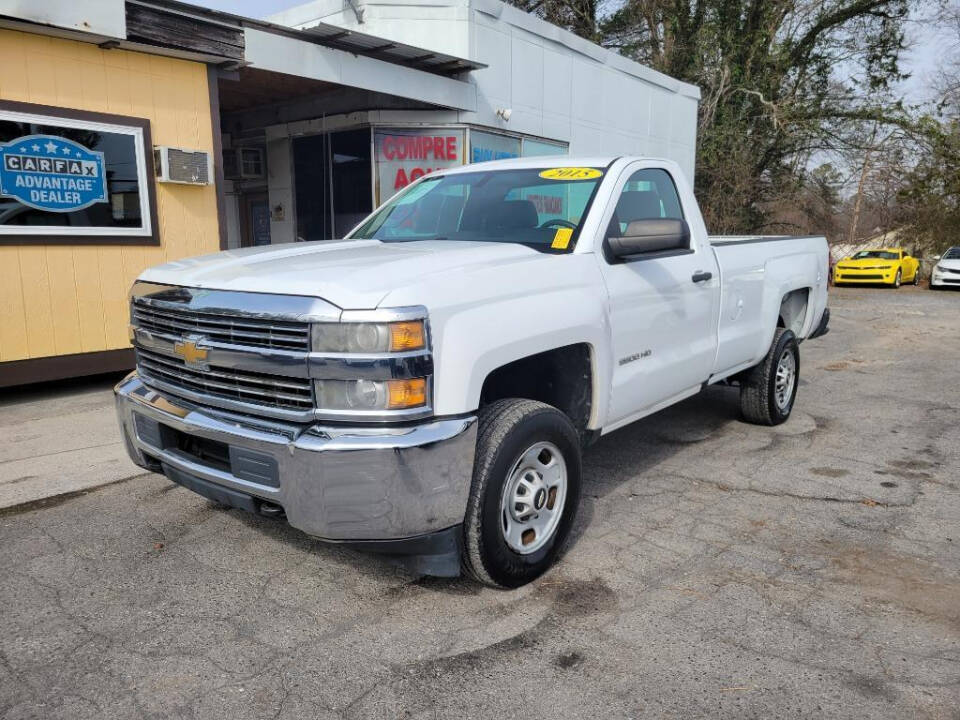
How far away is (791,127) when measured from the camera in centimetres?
2484

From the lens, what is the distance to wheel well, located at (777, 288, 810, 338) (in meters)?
6.29

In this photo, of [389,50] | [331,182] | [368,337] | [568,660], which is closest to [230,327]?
[368,337]

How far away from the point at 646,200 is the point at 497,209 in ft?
3.02

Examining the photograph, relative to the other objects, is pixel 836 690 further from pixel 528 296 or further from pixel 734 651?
pixel 528 296

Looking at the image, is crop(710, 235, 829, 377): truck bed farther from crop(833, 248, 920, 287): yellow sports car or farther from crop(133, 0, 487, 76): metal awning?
crop(833, 248, 920, 287): yellow sports car

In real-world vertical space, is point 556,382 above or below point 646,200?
below

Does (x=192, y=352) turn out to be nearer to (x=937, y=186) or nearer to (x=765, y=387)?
(x=765, y=387)

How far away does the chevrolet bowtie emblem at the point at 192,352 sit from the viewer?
3.05 m

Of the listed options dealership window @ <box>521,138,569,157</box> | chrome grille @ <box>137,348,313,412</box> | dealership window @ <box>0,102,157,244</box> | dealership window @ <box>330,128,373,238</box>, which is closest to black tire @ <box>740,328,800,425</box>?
chrome grille @ <box>137,348,313,412</box>

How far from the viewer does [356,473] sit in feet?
8.73

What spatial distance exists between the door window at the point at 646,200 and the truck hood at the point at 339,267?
2.39 ft

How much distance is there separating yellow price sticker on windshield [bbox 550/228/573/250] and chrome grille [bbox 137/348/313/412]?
1495 mm

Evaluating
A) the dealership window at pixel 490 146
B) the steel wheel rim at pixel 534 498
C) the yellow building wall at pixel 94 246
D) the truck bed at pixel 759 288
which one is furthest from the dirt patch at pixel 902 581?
the dealership window at pixel 490 146

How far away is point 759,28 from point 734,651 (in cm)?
2725
